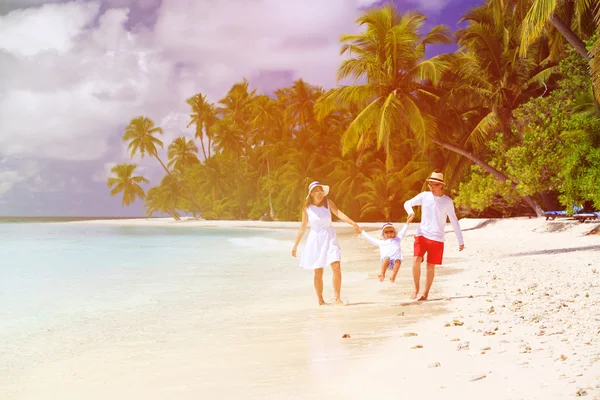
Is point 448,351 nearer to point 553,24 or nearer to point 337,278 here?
point 337,278

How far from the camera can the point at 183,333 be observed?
587 centimetres

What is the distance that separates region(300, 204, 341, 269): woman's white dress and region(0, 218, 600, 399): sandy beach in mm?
621

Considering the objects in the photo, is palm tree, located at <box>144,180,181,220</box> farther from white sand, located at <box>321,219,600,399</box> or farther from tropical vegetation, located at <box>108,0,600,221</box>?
white sand, located at <box>321,219,600,399</box>

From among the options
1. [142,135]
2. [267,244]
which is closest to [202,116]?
[142,135]

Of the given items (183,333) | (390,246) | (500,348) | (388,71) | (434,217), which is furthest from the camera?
(388,71)

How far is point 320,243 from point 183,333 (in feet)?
6.31

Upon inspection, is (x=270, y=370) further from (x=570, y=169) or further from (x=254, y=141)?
(x=254, y=141)

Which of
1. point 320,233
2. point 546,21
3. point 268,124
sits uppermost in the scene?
point 268,124

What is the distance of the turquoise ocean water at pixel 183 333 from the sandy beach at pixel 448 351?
36mm

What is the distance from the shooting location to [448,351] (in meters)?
4.22

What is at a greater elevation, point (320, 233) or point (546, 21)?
point (546, 21)

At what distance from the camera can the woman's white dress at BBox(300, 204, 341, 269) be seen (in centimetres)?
652

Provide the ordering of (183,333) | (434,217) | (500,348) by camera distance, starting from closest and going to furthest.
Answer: (500,348), (183,333), (434,217)

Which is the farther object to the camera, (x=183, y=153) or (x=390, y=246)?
(x=183, y=153)
